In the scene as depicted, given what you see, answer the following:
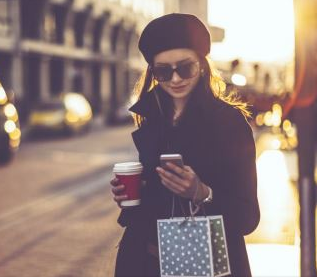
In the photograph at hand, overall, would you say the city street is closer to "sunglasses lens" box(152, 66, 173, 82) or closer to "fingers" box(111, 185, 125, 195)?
"fingers" box(111, 185, 125, 195)

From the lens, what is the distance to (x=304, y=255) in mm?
2549

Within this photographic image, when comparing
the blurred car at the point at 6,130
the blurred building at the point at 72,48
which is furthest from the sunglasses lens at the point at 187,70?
the blurred building at the point at 72,48

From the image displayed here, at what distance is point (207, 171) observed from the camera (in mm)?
2379

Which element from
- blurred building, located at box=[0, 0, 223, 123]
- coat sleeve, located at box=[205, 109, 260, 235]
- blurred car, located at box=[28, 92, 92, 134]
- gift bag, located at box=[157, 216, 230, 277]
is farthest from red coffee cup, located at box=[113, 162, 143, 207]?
blurred building, located at box=[0, 0, 223, 123]

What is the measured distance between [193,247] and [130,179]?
1.07 ft

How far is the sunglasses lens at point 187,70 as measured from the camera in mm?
2449

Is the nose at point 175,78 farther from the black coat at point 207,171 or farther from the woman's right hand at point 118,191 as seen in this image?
the woman's right hand at point 118,191

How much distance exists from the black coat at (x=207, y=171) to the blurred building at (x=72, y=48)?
23.1 m

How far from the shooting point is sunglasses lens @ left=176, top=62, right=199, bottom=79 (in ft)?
8.04

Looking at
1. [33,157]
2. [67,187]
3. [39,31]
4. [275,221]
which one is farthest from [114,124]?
[275,221]

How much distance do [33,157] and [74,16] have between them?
86.3 ft

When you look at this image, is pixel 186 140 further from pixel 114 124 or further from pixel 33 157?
pixel 114 124


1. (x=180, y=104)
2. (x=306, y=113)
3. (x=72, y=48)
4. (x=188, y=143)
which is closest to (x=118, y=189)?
(x=188, y=143)

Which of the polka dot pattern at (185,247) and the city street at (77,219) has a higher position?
the polka dot pattern at (185,247)
